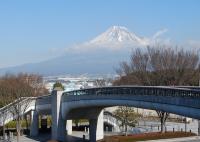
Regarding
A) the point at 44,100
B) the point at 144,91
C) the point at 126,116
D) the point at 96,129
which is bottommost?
the point at 96,129

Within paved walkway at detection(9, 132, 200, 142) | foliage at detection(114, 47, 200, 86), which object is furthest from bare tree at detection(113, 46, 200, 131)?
paved walkway at detection(9, 132, 200, 142)

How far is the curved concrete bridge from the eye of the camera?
38719 millimetres

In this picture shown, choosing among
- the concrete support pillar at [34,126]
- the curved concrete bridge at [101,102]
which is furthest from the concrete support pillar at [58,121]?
the concrete support pillar at [34,126]

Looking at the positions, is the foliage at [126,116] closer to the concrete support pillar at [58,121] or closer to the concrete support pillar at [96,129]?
the concrete support pillar at [96,129]

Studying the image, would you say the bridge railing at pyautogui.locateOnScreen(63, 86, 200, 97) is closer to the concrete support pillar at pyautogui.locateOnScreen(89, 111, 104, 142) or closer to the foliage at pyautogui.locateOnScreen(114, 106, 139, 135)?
the concrete support pillar at pyautogui.locateOnScreen(89, 111, 104, 142)

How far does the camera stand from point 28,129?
7131cm

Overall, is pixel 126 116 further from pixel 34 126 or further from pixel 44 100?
pixel 34 126

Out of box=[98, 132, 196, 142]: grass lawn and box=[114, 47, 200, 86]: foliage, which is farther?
box=[114, 47, 200, 86]: foliage

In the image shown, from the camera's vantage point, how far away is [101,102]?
174ft

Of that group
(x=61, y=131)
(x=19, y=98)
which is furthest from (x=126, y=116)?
(x=19, y=98)

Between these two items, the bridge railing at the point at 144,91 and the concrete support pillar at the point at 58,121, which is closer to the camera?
the bridge railing at the point at 144,91

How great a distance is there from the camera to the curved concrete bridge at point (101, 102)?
38719 mm

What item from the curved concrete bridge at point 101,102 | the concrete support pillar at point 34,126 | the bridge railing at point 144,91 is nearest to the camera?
the bridge railing at point 144,91

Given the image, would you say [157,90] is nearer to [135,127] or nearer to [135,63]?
[135,127]
